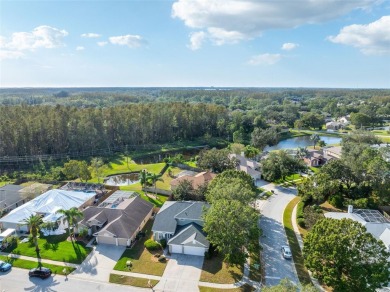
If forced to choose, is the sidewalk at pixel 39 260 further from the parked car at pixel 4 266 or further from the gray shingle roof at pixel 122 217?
the gray shingle roof at pixel 122 217

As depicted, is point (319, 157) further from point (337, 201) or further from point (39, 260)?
point (39, 260)

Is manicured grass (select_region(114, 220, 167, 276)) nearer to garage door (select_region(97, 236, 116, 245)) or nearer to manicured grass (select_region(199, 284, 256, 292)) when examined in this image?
garage door (select_region(97, 236, 116, 245))

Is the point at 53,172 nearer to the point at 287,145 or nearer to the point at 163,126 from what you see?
the point at 163,126

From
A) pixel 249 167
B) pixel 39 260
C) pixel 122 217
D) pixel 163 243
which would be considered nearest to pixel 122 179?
pixel 122 217

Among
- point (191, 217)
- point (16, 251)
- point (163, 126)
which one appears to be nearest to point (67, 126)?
point (163, 126)

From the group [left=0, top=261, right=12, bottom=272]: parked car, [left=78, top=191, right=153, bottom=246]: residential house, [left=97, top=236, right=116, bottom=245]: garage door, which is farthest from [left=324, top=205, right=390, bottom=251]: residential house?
[left=0, top=261, right=12, bottom=272]: parked car
